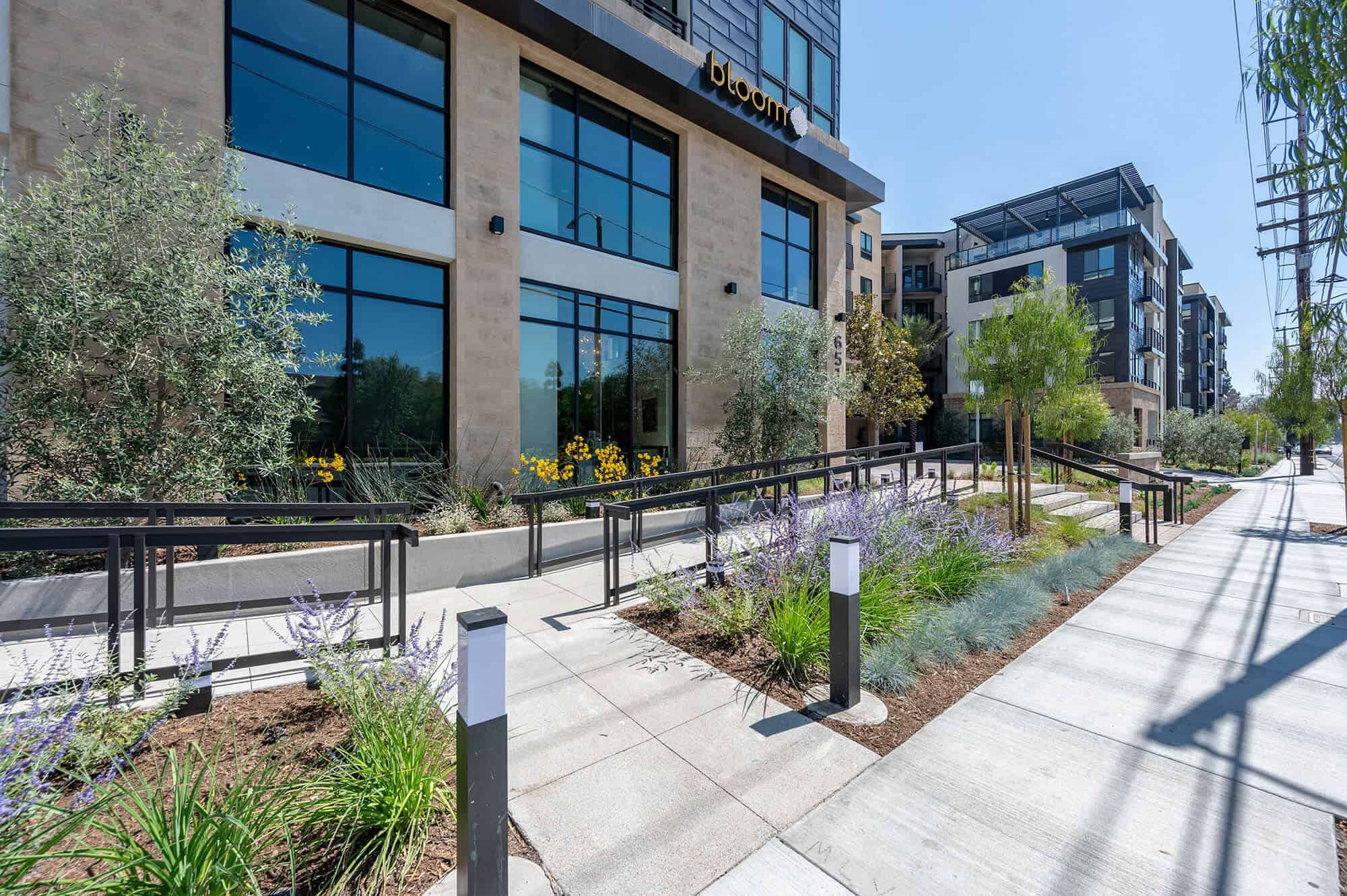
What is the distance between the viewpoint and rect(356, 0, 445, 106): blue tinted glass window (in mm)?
8578

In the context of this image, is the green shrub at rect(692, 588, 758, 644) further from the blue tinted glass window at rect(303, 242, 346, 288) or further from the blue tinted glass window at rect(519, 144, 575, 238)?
the blue tinted glass window at rect(519, 144, 575, 238)

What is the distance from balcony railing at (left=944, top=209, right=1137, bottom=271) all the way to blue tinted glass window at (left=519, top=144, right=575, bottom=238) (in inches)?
1359

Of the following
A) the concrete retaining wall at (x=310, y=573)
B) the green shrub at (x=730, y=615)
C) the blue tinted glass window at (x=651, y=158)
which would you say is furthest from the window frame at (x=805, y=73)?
the green shrub at (x=730, y=615)

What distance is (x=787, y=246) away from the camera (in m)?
15.2

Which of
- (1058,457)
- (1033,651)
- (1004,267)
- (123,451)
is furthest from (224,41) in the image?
(1004,267)

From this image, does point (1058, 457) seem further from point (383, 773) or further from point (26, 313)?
point (26, 313)

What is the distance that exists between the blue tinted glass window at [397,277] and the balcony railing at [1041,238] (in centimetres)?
3747

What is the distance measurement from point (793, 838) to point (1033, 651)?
10.6 feet

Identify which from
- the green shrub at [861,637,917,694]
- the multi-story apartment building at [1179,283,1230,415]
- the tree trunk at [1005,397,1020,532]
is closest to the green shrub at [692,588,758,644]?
the green shrub at [861,637,917,694]

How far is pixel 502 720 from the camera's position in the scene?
6.34 ft

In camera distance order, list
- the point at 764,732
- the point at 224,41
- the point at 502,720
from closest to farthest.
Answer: the point at 502,720 → the point at 764,732 → the point at 224,41

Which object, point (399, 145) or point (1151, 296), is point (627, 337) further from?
point (1151, 296)

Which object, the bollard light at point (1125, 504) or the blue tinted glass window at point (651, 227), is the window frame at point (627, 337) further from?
the bollard light at point (1125, 504)

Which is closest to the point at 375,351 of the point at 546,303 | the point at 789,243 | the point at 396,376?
the point at 396,376
